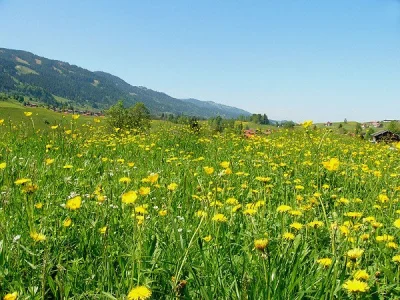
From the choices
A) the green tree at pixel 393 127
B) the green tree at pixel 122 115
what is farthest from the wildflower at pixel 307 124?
the green tree at pixel 393 127

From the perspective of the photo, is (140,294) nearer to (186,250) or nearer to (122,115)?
(186,250)

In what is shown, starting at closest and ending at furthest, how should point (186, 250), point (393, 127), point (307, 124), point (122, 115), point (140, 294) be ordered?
point (140, 294)
point (186, 250)
point (307, 124)
point (393, 127)
point (122, 115)

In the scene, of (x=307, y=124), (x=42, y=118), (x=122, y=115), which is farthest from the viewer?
(x=122, y=115)

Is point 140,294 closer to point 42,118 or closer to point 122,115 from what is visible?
point 42,118

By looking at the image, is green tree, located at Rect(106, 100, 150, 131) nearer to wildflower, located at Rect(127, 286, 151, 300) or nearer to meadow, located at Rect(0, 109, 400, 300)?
meadow, located at Rect(0, 109, 400, 300)

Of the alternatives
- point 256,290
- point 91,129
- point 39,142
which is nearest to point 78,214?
point 256,290

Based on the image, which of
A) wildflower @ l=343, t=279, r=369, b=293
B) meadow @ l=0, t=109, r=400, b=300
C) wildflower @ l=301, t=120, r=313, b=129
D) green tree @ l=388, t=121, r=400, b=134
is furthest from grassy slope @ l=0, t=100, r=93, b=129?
green tree @ l=388, t=121, r=400, b=134

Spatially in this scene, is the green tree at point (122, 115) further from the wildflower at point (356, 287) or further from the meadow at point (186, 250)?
the wildflower at point (356, 287)

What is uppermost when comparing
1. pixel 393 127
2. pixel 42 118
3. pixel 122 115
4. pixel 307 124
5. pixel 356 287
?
pixel 393 127

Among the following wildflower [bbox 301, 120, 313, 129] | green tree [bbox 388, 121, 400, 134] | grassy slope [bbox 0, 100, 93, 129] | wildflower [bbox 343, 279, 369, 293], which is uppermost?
green tree [bbox 388, 121, 400, 134]

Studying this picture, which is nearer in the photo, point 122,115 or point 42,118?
point 42,118

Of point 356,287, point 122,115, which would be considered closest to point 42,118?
point 356,287

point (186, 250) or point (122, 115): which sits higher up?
point (186, 250)

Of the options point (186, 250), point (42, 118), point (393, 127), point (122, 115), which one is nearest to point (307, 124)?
point (186, 250)
